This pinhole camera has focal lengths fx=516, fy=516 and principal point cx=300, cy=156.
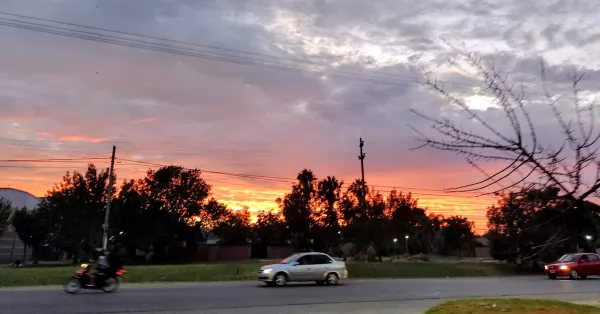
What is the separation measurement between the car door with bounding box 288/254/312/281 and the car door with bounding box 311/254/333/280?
7.6 inches

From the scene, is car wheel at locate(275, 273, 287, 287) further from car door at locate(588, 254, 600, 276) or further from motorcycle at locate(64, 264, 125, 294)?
car door at locate(588, 254, 600, 276)

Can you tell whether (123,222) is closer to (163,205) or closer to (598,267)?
(163,205)

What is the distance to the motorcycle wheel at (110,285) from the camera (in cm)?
1836

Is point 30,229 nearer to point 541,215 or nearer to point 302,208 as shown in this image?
point 302,208

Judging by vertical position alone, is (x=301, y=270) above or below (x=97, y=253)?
below

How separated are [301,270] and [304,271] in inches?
6.1

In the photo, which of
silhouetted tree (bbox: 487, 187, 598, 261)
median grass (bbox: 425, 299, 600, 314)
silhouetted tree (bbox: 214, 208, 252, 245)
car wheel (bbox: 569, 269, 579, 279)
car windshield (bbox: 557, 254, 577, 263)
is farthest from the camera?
silhouetted tree (bbox: 214, 208, 252, 245)

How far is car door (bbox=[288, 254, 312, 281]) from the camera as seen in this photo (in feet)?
75.6

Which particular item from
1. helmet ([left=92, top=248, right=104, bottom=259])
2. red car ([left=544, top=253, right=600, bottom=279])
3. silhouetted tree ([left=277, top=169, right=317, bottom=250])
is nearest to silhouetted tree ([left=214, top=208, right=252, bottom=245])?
silhouetted tree ([left=277, top=169, right=317, bottom=250])

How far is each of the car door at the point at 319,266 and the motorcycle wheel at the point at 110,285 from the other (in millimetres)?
8678

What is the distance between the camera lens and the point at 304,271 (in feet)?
76.4

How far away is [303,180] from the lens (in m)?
59.1

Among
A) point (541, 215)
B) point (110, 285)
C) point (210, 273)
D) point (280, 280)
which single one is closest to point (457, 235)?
point (210, 273)

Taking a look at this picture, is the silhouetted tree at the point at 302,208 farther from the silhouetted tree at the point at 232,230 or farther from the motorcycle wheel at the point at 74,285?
the motorcycle wheel at the point at 74,285
